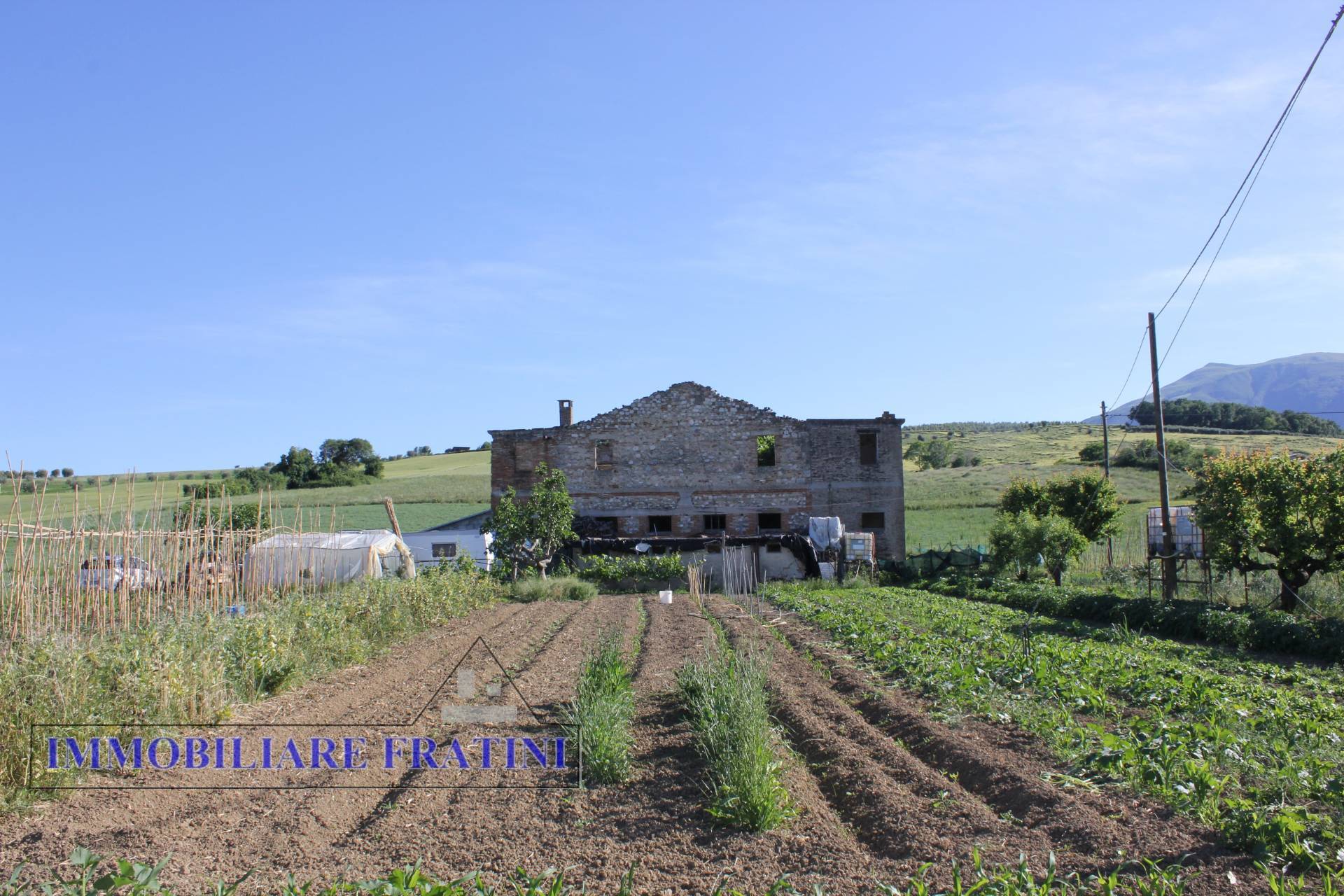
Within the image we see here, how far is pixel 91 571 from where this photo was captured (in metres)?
10.9

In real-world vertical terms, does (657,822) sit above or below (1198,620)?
above

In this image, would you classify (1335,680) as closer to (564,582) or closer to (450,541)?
(564,582)

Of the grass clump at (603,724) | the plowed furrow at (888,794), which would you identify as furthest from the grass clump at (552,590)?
the plowed furrow at (888,794)

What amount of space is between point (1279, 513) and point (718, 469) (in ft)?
66.2

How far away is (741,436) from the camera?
36062 millimetres

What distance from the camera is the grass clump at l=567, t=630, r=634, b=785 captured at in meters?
7.43

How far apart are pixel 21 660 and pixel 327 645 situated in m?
4.44

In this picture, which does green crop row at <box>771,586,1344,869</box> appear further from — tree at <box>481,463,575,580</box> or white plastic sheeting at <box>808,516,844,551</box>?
white plastic sheeting at <box>808,516,844,551</box>

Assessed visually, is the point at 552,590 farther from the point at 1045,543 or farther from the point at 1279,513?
the point at 1279,513

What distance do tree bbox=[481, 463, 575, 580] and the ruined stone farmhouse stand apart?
5748 mm

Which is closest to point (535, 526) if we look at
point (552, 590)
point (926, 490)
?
point (552, 590)

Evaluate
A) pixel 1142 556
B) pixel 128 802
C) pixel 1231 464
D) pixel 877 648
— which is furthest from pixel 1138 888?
pixel 1142 556

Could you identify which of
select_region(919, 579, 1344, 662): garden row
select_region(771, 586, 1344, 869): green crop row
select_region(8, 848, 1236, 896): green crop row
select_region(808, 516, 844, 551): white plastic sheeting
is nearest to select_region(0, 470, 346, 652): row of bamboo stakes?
select_region(8, 848, 1236, 896): green crop row

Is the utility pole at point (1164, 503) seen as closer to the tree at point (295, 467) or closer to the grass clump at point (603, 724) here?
the grass clump at point (603, 724)
